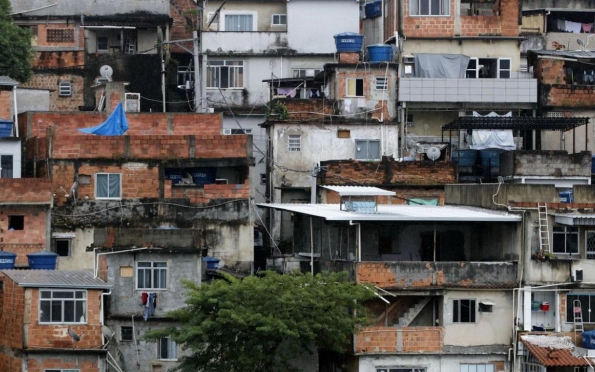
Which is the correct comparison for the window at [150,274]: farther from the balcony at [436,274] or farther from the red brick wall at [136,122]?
the red brick wall at [136,122]

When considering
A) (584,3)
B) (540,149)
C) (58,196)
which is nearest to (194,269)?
(58,196)

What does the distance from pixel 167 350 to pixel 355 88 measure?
1811 centimetres

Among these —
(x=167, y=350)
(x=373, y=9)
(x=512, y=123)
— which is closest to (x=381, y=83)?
(x=512, y=123)

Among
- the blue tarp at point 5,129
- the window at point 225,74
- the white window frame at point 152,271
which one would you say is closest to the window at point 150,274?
the white window frame at point 152,271

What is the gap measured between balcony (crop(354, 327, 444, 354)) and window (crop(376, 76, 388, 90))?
59.1 feet

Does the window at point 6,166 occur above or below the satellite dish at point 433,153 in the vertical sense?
below

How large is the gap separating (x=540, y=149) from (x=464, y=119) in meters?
5.08

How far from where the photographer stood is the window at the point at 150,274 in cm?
5378

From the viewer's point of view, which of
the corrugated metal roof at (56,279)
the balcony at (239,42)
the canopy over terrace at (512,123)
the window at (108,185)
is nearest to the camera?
the corrugated metal roof at (56,279)

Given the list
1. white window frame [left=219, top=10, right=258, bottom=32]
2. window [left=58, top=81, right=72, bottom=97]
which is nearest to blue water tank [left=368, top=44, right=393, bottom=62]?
white window frame [left=219, top=10, right=258, bottom=32]

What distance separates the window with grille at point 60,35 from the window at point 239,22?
22.2 ft

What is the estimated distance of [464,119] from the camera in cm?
6738

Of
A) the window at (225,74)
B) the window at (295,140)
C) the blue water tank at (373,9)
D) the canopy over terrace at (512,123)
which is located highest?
the blue water tank at (373,9)

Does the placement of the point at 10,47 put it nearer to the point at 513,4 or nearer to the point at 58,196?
the point at 58,196
